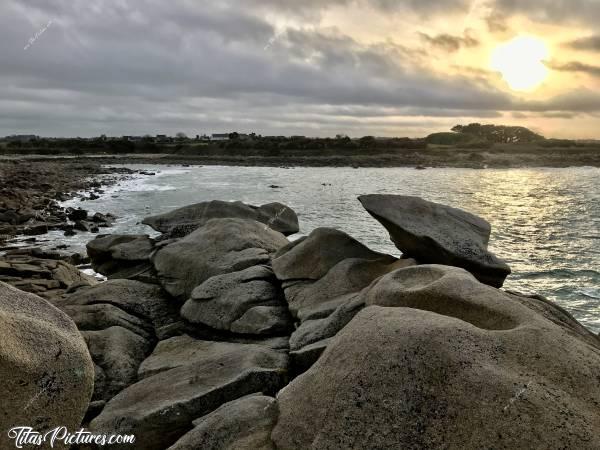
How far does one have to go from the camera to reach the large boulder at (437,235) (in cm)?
1166

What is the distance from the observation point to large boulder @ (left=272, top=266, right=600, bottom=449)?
17.1ft

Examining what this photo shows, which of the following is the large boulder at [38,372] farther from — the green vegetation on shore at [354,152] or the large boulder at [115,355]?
the green vegetation on shore at [354,152]

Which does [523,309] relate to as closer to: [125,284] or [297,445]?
[297,445]

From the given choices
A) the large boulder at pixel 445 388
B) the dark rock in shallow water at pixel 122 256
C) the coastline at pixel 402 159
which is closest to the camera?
the large boulder at pixel 445 388

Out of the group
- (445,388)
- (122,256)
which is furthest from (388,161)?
(445,388)

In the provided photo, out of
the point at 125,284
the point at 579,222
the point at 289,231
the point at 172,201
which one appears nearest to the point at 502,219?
the point at 579,222

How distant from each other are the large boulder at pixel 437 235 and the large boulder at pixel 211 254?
3.39 metres

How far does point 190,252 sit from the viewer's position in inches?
576

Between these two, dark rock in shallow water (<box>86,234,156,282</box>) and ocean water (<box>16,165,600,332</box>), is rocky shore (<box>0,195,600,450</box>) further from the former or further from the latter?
ocean water (<box>16,165,600,332</box>)

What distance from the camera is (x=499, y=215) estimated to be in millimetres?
41312

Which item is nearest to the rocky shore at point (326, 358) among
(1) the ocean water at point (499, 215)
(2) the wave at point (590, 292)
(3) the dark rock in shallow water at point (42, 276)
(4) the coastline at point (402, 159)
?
(3) the dark rock in shallow water at point (42, 276)

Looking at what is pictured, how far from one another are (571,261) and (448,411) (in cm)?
2082

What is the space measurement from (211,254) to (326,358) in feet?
26.7

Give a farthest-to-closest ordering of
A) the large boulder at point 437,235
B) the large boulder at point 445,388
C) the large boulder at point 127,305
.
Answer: the large boulder at point 437,235 < the large boulder at point 127,305 < the large boulder at point 445,388
